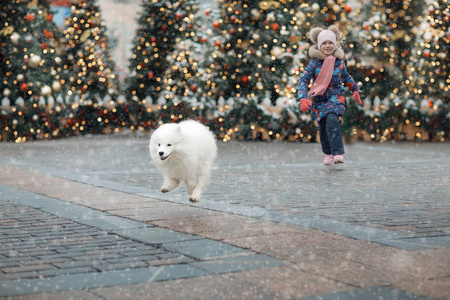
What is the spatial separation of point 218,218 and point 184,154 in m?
0.78

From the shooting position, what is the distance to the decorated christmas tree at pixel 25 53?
17828 millimetres

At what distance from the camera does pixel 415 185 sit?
28.1ft

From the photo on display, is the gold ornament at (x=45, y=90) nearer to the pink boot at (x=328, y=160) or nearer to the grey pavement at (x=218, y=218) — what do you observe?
the grey pavement at (x=218, y=218)

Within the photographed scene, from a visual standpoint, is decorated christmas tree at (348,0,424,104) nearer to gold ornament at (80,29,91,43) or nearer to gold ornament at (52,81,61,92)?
gold ornament at (52,81,61,92)

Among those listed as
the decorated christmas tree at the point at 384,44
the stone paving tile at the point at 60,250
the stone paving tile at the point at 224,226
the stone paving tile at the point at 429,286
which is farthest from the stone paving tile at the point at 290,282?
the decorated christmas tree at the point at 384,44

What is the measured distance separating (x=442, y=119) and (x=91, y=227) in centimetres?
1295

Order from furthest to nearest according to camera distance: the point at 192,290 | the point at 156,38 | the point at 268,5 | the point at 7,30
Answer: the point at 156,38 → the point at 7,30 → the point at 268,5 → the point at 192,290

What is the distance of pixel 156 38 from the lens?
2197 centimetres

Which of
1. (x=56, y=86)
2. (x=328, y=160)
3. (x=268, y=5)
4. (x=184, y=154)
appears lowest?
(x=328, y=160)

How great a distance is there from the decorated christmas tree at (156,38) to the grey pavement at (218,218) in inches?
382

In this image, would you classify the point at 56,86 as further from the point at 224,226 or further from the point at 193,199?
the point at 224,226

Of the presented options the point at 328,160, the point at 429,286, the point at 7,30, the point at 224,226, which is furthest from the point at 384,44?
the point at 429,286

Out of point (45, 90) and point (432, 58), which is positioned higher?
point (432, 58)

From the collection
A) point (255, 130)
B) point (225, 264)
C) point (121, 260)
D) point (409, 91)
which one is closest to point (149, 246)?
point (121, 260)
